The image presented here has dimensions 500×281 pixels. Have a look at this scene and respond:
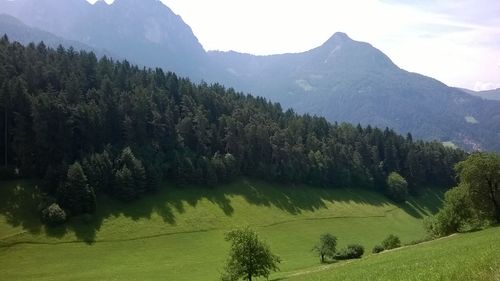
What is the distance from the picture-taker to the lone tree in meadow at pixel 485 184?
71562 mm

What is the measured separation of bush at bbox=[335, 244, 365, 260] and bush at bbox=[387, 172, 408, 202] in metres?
91.6

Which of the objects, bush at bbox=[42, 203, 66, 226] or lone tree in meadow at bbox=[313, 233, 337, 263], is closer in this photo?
lone tree in meadow at bbox=[313, 233, 337, 263]

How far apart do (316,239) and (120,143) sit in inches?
2454

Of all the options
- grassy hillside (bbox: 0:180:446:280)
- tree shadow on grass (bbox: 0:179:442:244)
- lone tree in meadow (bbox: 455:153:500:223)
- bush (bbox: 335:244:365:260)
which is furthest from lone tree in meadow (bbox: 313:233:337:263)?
tree shadow on grass (bbox: 0:179:442:244)

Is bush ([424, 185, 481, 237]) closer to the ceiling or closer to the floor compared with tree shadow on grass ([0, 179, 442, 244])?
closer to the ceiling

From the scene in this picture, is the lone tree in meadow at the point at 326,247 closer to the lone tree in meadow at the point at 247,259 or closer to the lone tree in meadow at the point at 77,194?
the lone tree in meadow at the point at 247,259

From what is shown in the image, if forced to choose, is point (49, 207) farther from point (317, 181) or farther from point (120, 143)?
point (317, 181)

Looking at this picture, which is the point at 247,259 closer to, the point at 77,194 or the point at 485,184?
the point at 485,184

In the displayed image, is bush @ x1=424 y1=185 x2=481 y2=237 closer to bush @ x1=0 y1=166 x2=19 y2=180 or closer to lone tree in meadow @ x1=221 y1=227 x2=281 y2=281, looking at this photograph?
lone tree in meadow @ x1=221 y1=227 x2=281 y2=281

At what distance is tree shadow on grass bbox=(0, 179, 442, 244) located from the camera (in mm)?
94875

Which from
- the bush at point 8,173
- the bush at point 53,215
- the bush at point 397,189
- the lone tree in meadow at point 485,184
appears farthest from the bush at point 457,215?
the bush at point 397,189

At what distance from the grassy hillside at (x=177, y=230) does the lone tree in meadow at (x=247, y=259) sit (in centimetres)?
918

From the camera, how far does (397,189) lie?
6777 inches

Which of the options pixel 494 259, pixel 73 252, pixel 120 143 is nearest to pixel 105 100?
pixel 120 143
